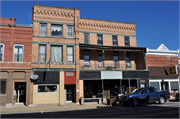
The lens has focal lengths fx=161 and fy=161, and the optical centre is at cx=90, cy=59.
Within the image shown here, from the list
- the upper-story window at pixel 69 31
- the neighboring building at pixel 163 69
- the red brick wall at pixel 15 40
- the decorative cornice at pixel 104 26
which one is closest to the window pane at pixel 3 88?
the red brick wall at pixel 15 40

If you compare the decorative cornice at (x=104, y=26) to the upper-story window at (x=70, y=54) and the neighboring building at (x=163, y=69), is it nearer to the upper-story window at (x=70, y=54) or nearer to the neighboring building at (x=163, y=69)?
the upper-story window at (x=70, y=54)

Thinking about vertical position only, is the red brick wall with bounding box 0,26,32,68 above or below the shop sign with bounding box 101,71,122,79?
above

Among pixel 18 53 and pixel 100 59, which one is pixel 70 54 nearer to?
pixel 100 59

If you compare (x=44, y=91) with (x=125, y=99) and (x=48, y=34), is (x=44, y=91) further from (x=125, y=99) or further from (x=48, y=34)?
(x=125, y=99)

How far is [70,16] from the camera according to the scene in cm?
2084

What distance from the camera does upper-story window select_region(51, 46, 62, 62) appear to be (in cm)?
1961

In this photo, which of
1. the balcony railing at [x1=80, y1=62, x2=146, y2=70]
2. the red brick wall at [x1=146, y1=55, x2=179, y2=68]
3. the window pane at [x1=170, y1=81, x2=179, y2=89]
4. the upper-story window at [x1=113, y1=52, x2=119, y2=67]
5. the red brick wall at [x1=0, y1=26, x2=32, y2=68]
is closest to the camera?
the red brick wall at [x1=0, y1=26, x2=32, y2=68]

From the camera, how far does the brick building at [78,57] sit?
1889 centimetres

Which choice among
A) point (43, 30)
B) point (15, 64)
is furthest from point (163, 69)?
point (15, 64)

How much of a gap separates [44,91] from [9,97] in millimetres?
3633

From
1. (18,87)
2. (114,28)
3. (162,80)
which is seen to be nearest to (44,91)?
(18,87)

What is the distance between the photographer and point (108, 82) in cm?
2338

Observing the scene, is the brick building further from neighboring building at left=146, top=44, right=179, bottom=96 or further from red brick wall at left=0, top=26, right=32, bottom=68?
neighboring building at left=146, top=44, right=179, bottom=96

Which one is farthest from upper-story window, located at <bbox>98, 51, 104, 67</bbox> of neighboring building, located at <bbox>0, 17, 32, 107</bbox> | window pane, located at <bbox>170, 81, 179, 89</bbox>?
window pane, located at <bbox>170, 81, 179, 89</bbox>
